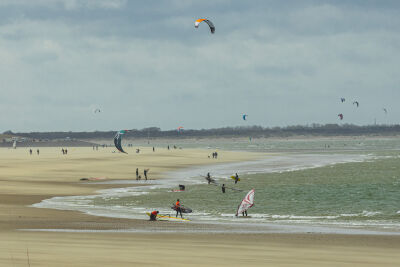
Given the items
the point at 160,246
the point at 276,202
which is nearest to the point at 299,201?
the point at 276,202

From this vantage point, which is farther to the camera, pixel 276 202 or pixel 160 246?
pixel 276 202

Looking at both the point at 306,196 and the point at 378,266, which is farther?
the point at 306,196

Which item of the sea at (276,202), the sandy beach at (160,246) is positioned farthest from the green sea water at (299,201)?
the sandy beach at (160,246)

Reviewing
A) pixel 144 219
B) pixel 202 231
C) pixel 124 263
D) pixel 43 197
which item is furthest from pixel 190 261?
pixel 43 197

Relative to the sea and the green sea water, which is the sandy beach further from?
the green sea water

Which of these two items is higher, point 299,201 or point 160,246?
point 160,246

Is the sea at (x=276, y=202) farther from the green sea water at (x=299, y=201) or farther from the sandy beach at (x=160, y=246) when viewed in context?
the sandy beach at (x=160, y=246)

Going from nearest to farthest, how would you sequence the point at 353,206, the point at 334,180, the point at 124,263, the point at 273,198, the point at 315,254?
1. the point at 124,263
2. the point at 315,254
3. the point at 353,206
4. the point at 273,198
5. the point at 334,180

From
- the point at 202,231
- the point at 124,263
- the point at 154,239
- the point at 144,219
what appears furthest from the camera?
the point at 144,219

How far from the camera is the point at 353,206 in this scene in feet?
91.8

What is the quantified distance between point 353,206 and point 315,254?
14.7 meters

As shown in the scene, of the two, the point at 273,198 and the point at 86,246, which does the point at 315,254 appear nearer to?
the point at 86,246

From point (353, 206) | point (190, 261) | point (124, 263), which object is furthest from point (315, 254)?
point (353, 206)

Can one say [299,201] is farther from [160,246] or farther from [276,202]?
[160,246]
